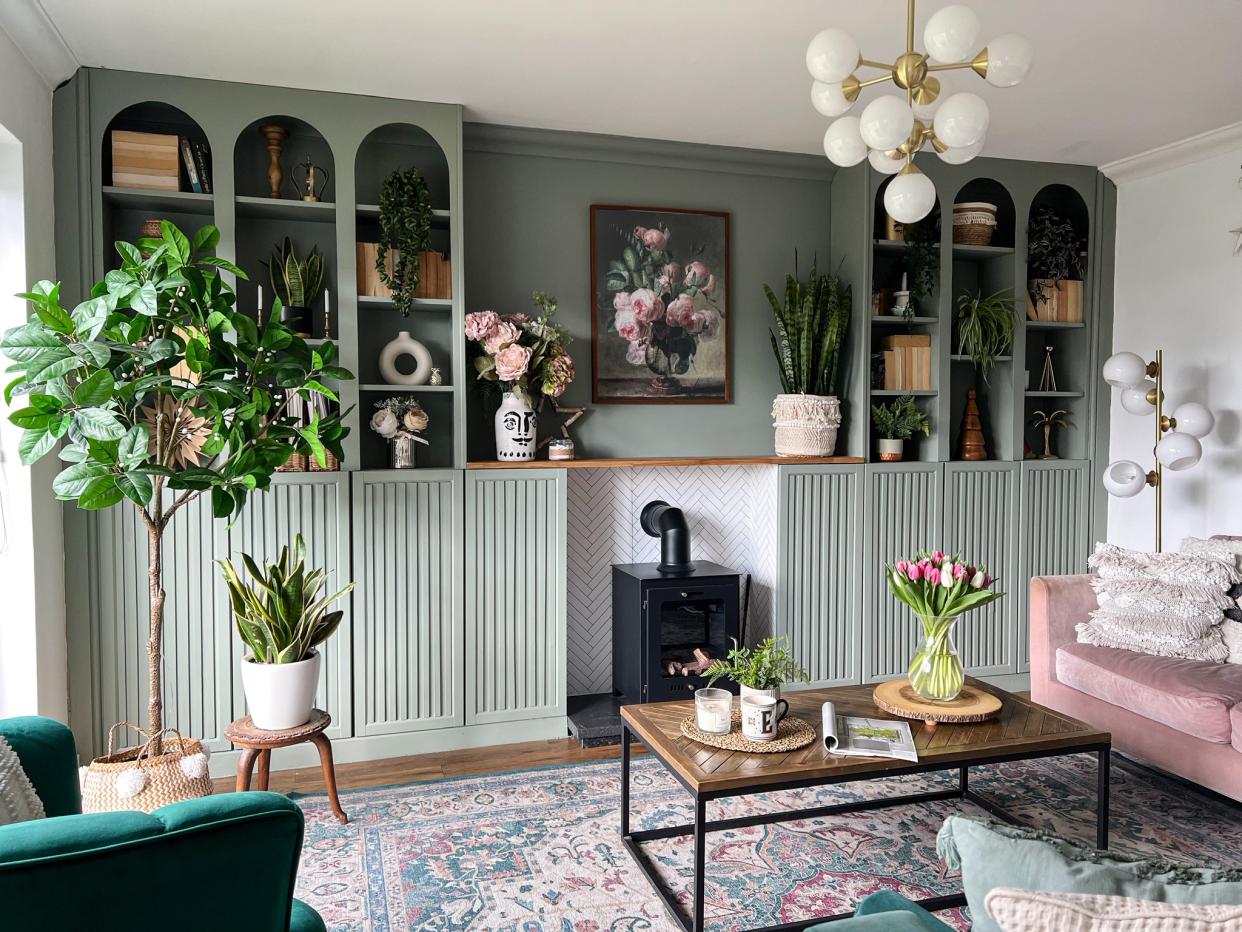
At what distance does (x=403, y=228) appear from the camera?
12.2ft

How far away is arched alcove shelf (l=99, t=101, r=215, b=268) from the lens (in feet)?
11.6

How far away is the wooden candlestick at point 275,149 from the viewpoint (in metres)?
3.77

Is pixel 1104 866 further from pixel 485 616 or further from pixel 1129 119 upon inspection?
pixel 1129 119

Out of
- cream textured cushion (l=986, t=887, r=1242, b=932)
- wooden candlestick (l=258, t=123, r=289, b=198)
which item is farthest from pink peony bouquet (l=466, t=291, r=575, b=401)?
cream textured cushion (l=986, t=887, r=1242, b=932)

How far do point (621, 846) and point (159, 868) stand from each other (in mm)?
1958

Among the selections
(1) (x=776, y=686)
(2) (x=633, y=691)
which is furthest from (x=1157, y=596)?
(2) (x=633, y=691)

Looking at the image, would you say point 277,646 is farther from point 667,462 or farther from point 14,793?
point 667,462

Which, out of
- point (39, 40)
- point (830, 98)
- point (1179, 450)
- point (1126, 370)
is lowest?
point (1179, 450)

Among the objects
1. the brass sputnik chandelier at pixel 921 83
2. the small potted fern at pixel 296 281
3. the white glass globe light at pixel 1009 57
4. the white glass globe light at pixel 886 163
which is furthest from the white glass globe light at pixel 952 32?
the small potted fern at pixel 296 281

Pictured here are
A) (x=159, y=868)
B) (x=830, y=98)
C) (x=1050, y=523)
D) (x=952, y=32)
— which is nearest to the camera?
(x=159, y=868)

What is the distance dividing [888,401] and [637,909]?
297 cm

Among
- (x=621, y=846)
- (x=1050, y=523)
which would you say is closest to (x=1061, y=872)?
(x=621, y=846)

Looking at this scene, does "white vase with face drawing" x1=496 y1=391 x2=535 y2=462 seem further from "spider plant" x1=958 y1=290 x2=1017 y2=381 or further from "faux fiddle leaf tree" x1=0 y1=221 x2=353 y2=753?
"spider plant" x1=958 y1=290 x2=1017 y2=381

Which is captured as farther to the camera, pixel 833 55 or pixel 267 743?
pixel 267 743
